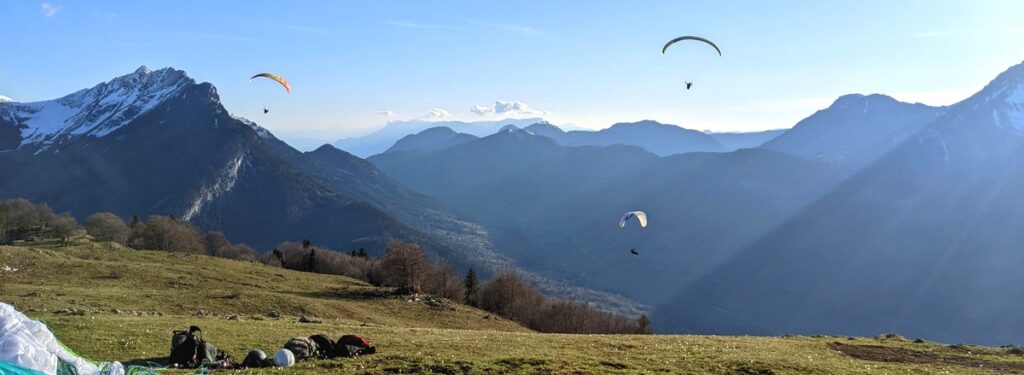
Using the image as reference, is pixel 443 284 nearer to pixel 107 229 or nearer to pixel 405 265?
pixel 405 265

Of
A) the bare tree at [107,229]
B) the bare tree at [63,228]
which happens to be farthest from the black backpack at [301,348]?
the bare tree at [63,228]

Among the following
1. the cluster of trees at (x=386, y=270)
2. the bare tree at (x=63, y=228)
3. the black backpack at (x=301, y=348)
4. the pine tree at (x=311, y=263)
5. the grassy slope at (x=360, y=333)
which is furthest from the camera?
the pine tree at (x=311, y=263)

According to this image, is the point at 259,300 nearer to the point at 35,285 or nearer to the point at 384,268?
the point at 35,285

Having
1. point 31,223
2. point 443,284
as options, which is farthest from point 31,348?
point 31,223

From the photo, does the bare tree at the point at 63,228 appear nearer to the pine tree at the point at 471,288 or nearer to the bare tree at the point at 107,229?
the bare tree at the point at 107,229

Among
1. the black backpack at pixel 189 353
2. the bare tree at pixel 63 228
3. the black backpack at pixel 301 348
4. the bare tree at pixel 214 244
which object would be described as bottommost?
the black backpack at pixel 189 353

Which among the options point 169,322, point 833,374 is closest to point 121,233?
point 169,322

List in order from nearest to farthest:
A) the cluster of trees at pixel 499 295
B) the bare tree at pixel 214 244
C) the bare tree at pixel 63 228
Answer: the cluster of trees at pixel 499 295 < the bare tree at pixel 63 228 < the bare tree at pixel 214 244

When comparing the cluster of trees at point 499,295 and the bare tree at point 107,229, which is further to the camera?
the bare tree at point 107,229
